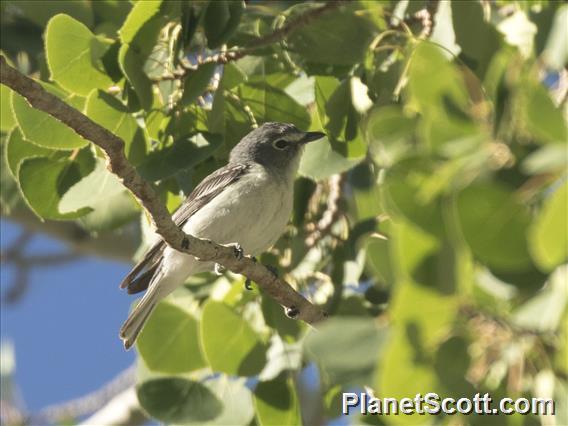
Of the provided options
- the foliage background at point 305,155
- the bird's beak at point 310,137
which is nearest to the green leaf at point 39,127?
the foliage background at point 305,155

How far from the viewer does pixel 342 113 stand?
138 inches

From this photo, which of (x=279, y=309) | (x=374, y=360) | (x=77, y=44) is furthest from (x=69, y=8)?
(x=374, y=360)

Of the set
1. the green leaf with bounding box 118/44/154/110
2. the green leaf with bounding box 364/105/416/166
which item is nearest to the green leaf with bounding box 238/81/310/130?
the green leaf with bounding box 118/44/154/110

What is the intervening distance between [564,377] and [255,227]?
2196mm

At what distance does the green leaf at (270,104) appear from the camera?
3678 mm

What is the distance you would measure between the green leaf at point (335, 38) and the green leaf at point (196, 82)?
332mm

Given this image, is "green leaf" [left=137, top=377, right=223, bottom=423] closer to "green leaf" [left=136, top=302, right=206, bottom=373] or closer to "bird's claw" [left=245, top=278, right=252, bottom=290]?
"green leaf" [left=136, top=302, right=206, bottom=373]

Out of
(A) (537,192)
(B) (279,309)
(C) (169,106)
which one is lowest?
(B) (279,309)

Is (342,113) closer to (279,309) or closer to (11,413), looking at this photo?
(279,309)

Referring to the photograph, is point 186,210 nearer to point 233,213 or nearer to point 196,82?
point 233,213

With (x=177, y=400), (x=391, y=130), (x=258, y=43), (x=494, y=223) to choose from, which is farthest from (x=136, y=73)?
(x=494, y=223)

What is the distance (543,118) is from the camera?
1.62 metres

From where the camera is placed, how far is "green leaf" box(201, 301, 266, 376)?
358 cm

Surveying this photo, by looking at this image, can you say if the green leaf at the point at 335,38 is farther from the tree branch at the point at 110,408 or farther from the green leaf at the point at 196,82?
the tree branch at the point at 110,408
